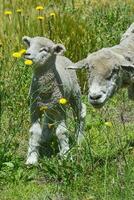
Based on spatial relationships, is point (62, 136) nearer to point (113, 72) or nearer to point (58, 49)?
point (58, 49)

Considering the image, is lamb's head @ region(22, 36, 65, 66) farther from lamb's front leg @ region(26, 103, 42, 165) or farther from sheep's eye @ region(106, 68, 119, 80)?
sheep's eye @ region(106, 68, 119, 80)

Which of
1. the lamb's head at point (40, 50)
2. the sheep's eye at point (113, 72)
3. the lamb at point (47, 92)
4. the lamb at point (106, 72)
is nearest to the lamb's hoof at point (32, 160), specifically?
the lamb at point (47, 92)

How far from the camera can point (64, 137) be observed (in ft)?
19.9

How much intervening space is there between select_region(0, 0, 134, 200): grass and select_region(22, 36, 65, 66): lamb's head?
0.59 m

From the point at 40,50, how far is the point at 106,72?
0.92m

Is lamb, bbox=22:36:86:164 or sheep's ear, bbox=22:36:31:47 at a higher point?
sheep's ear, bbox=22:36:31:47

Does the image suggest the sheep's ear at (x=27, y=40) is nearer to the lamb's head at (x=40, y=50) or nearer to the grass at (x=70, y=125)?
the lamb's head at (x=40, y=50)

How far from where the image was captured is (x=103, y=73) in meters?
5.11

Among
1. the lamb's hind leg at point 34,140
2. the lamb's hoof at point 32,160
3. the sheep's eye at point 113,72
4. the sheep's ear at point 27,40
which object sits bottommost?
the lamb's hoof at point 32,160

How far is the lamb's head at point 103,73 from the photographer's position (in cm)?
509

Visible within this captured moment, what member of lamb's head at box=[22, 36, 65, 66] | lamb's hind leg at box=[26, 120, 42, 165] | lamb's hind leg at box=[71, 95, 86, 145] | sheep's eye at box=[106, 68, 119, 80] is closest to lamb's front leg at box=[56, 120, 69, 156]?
lamb's hind leg at box=[26, 120, 42, 165]

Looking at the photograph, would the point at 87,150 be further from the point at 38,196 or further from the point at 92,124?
the point at 92,124

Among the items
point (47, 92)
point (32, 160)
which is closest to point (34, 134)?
point (32, 160)

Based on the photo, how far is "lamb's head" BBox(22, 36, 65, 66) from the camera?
18.9 feet
